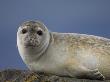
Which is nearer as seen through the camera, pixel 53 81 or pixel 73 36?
pixel 53 81

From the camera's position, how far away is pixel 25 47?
63.3ft

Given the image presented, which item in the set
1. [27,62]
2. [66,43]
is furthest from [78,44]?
[27,62]

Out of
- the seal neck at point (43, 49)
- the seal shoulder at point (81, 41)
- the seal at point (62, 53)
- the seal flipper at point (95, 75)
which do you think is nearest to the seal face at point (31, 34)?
the seal at point (62, 53)

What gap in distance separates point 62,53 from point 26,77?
1.69 m

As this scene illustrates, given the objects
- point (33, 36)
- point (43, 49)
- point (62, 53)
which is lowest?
point (62, 53)

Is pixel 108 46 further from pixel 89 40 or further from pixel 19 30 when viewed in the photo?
pixel 19 30

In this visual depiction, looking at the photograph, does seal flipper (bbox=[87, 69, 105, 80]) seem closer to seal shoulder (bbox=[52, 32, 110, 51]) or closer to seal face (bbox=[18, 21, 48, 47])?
seal shoulder (bbox=[52, 32, 110, 51])

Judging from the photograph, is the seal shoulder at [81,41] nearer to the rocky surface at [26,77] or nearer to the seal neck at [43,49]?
the seal neck at [43,49]

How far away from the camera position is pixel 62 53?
1984 centimetres

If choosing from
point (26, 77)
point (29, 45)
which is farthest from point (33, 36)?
point (26, 77)

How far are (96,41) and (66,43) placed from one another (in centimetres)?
109

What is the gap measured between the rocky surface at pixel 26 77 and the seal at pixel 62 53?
47 centimetres

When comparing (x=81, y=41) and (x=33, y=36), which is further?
(x=81, y=41)

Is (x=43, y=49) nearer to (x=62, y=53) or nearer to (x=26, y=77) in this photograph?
(x=62, y=53)
